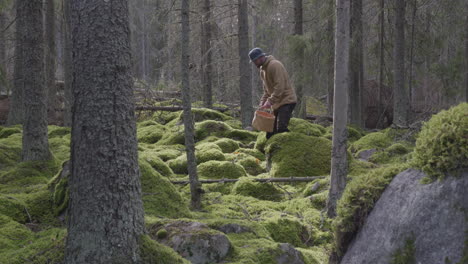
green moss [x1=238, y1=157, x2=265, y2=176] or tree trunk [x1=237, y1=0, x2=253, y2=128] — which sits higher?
tree trunk [x1=237, y1=0, x2=253, y2=128]

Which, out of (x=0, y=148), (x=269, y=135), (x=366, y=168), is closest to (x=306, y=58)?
(x=269, y=135)

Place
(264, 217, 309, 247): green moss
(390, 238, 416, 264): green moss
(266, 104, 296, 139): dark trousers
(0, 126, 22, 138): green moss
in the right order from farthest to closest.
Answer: (0, 126, 22, 138): green moss < (266, 104, 296, 139): dark trousers < (264, 217, 309, 247): green moss < (390, 238, 416, 264): green moss

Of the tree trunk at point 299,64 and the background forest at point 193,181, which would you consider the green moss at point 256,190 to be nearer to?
the background forest at point 193,181

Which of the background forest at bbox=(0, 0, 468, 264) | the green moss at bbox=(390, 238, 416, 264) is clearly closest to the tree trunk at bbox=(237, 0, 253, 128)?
the background forest at bbox=(0, 0, 468, 264)

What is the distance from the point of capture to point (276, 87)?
891 centimetres

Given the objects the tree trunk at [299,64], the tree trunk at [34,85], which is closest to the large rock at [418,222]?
the tree trunk at [34,85]

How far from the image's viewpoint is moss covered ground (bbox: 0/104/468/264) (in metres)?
3.01

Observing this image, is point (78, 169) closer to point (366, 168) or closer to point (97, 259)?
point (97, 259)

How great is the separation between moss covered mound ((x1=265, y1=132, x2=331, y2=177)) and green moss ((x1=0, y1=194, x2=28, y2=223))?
4.33 metres

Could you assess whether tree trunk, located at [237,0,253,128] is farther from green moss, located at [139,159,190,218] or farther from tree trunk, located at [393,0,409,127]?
green moss, located at [139,159,190,218]

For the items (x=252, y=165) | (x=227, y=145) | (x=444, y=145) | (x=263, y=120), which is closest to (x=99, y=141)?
(x=444, y=145)

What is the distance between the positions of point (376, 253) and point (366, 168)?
513 centimetres

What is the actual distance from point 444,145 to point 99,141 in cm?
227

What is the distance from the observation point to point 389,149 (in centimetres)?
867
